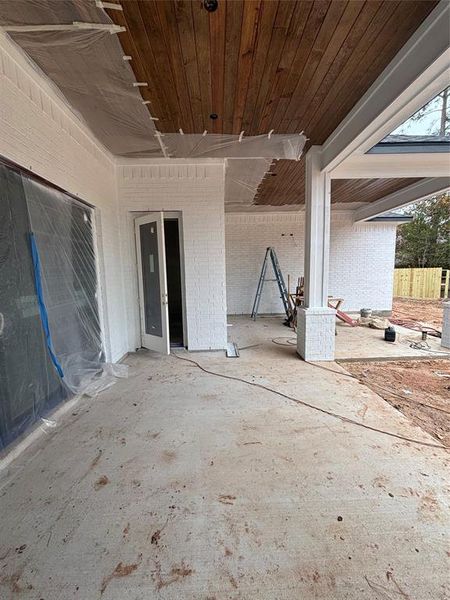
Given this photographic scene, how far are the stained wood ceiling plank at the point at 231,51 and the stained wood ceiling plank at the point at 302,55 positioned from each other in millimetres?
468

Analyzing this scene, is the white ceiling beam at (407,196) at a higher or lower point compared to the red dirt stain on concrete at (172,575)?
higher

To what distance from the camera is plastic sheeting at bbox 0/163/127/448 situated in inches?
78.8

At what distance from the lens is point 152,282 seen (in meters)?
4.25

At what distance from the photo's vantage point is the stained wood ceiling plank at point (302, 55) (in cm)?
180

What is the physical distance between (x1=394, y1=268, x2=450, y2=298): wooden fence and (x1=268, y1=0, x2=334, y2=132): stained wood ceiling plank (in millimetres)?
12350

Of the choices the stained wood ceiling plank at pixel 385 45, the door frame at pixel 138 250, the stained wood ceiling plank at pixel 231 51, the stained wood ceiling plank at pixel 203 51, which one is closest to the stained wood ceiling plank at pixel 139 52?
the stained wood ceiling plank at pixel 203 51

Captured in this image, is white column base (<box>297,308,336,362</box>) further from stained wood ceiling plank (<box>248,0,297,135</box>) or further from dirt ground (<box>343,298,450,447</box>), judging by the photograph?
stained wood ceiling plank (<box>248,0,297,135</box>)

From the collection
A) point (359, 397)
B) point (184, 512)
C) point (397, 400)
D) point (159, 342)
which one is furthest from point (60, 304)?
point (397, 400)

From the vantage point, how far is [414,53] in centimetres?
195

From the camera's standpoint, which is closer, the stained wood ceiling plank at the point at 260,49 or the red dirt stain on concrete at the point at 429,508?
the red dirt stain on concrete at the point at 429,508

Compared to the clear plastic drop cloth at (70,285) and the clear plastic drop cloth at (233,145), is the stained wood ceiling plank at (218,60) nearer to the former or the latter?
the clear plastic drop cloth at (233,145)

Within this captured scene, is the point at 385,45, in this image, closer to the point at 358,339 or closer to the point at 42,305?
the point at 42,305

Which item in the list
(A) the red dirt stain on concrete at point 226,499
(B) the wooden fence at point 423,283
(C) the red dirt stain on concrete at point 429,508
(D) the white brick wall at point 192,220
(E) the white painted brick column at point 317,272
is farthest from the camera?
(B) the wooden fence at point 423,283

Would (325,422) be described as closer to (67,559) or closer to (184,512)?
(184,512)
